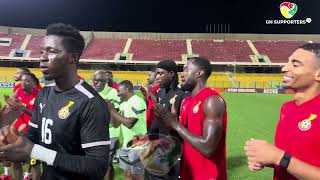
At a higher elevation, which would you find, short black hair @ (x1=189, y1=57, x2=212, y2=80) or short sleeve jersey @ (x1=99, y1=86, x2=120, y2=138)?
short black hair @ (x1=189, y1=57, x2=212, y2=80)

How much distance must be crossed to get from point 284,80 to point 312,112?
300 mm

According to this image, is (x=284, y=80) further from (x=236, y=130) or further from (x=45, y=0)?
(x=45, y=0)

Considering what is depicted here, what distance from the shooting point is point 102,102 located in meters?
2.77

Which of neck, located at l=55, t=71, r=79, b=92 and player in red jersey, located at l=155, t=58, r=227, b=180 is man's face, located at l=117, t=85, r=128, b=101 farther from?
neck, located at l=55, t=71, r=79, b=92

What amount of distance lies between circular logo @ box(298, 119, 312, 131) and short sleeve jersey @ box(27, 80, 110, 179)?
1346 millimetres

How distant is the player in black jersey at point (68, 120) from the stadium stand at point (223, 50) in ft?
170

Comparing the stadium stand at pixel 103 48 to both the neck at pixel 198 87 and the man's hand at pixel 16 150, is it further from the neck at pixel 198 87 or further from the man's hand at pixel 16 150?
the man's hand at pixel 16 150

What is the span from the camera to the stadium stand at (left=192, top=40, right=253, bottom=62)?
179ft

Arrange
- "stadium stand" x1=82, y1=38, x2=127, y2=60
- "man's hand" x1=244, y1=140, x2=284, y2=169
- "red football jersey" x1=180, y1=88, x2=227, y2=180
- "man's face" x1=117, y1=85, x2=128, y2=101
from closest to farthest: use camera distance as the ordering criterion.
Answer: "man's hand" x1=244, y1=140, x2=284, y2=169 < "red football jersey" x1=180, y1=88, x2=227, y2=180 < "man's face" x1=117, y1=85, x2=128, y2=101 < "stadium stand" x1=82, y1=38, x2=127, y2=60

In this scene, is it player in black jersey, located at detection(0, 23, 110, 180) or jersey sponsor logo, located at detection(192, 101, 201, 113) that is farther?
jersey sponsor logo, located at detection(192, 101, 201, 113)

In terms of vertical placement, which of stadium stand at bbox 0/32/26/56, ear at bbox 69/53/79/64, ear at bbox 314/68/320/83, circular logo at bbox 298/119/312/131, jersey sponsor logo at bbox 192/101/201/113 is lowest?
jersey sponsor logo at bbox 192/101/201/113

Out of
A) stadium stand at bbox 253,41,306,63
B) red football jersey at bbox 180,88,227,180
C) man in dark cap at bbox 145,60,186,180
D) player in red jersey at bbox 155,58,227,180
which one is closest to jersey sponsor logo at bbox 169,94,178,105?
man in dark cap at bbox 145,60,186,180

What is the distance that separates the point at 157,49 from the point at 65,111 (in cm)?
5596

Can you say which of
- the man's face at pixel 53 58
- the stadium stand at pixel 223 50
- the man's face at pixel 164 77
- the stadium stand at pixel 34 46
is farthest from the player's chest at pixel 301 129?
the stadium stand at pixel 34 46
